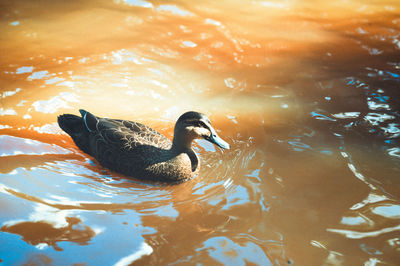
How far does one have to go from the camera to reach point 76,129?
4.82 meters

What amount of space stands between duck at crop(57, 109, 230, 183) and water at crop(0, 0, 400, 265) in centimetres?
15

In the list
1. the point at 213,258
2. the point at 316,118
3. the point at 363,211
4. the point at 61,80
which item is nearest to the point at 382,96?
the point at 316,118

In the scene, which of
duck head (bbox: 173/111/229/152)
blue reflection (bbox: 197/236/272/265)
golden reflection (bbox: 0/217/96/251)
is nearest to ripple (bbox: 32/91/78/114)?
duck head (bbox: 173/111/229/152)

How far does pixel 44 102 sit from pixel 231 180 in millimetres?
2908

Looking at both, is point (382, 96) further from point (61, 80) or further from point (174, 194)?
point (61, 80)

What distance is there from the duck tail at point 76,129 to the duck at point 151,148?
0.41 feet

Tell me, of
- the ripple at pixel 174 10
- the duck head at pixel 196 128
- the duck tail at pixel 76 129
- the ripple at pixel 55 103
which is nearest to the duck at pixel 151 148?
the duck head at pixel 196 128

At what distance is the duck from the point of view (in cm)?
421

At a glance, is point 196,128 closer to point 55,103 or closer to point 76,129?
point 76,129

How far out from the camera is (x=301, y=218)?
3.61 metres

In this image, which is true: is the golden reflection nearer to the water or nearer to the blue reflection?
the water

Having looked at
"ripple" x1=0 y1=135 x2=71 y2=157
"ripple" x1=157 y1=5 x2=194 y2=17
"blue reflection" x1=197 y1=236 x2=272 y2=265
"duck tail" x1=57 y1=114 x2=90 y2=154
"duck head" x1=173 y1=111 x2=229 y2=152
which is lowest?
"blue reflection" x1=197 y1=236 x2=272 y2=265

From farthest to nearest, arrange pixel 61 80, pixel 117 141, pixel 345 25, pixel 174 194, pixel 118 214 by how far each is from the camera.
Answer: pixel 345 25 → pixel 61 80 → pixel 117 141 → pixel 174 194 → pixel 118 214

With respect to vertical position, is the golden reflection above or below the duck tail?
below
